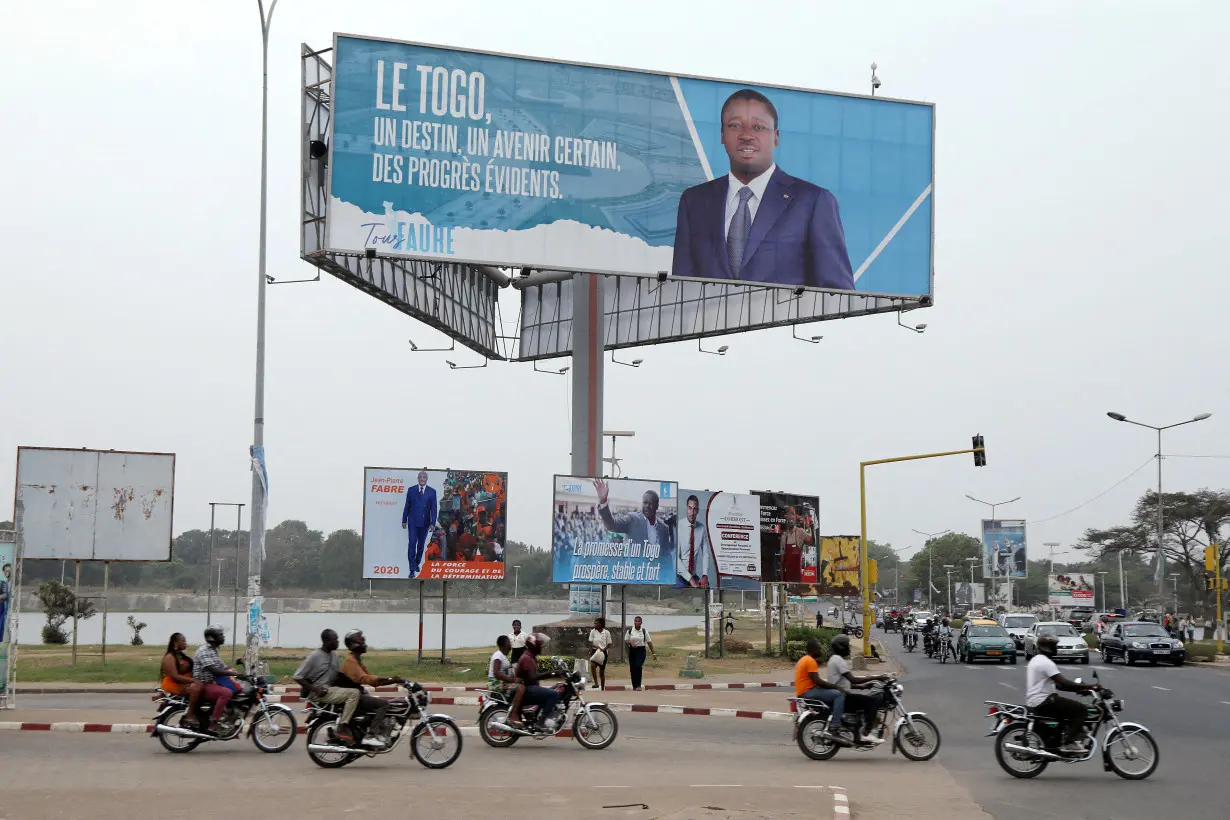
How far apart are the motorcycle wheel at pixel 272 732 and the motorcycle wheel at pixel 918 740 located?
7.37 meters

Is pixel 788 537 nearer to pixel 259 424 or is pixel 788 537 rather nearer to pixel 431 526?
pixel 431 526

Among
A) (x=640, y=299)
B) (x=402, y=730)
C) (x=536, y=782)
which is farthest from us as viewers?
(x=640, y=299)

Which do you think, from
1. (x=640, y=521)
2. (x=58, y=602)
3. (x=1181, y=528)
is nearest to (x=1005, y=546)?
(x=1181, y=528)

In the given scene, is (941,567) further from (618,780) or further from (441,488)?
(618,780)

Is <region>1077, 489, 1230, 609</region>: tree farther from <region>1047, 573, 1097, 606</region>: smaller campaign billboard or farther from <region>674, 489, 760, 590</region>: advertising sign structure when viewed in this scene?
<region>674, 489, 760, 590</region>: advertising sign structure

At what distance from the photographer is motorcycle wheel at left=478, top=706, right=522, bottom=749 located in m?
16.2

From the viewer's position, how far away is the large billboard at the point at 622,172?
33688 millimetres

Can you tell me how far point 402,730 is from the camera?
14477 mm

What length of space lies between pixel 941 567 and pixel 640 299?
137 metres

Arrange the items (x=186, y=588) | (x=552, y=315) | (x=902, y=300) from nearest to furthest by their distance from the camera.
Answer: (x=902, y=300) < (x=552, y=315) < (x=186, y=588)

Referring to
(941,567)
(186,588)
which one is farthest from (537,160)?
(941,567)

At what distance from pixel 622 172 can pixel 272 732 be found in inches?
921

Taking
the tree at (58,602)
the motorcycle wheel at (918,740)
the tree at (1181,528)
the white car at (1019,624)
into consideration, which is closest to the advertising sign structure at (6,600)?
the motorcycle wheel at (918,740)

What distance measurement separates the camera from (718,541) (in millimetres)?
42188
